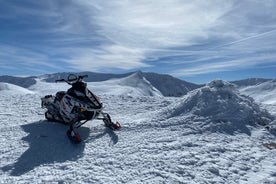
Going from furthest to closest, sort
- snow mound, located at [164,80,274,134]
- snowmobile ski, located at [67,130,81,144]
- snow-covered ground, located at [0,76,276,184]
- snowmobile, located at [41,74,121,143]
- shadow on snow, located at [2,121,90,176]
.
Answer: snow mound, located at [164,80,274,134] → snowmobile, located at [41,74,121,143] → snowmobile ski, located at [67,130,81,144] → shadow on snow, located at [2,121,90,176] → snow-covered ground, located at [0,76,276,184]

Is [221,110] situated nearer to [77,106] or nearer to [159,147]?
[159,147]

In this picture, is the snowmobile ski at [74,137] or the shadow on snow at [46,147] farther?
the snowmobile ski at [74,137]

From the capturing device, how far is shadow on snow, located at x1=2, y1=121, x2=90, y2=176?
8.47 metres

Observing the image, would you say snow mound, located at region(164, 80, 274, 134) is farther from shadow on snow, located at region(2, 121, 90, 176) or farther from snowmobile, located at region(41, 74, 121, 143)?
shadow on snow, located at region(2, 121, 90, 176)

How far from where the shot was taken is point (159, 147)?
376 inches

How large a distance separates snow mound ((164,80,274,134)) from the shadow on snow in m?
4.23

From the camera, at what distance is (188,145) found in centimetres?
974

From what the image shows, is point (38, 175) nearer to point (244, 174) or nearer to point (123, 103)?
point (244, 174)

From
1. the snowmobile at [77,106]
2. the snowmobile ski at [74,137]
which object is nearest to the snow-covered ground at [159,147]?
the snowmobile ski at [74,137]

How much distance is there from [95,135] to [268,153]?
18.4ft

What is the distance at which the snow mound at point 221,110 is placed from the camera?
11.6m

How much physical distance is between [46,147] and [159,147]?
3471 millimetres

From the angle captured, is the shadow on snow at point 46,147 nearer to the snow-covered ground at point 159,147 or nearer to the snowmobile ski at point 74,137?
the snow-covered ground at point 159,147

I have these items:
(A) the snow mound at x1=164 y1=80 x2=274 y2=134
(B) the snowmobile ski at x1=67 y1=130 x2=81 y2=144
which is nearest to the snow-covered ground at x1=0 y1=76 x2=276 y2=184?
(A) the snow mound at x1=164 y1=80 x2=274 y2=134
